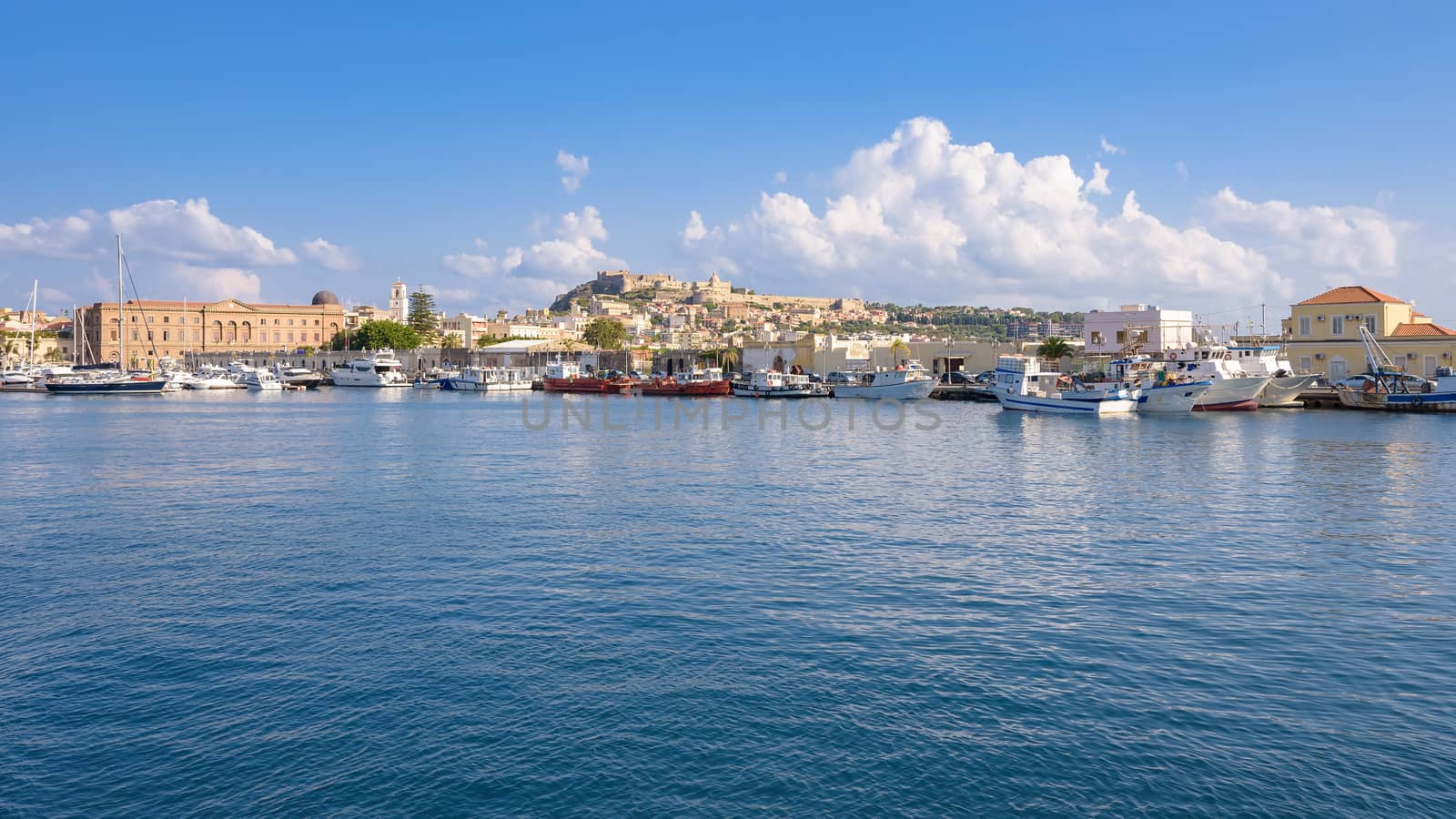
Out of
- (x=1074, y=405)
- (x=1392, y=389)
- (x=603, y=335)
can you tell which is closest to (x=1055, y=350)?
(x=1074, y=405)

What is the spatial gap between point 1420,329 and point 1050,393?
68.5 feet

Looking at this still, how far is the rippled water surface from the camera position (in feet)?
26.6

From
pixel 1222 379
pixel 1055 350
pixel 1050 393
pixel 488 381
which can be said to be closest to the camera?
pixel 1222 379

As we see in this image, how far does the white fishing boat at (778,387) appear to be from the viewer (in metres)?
76.4

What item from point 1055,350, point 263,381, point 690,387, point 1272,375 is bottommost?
point 690,387

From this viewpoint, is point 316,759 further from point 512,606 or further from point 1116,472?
point 1116,472

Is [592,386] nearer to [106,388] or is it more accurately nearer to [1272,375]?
[106,388]

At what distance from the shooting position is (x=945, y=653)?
1121 centimetres

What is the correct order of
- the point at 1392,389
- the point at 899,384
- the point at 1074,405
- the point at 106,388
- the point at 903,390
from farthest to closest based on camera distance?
the point at 106,388, the point at 899,384, the point at 903,390, the point at 1074,405, the point at 1392,389

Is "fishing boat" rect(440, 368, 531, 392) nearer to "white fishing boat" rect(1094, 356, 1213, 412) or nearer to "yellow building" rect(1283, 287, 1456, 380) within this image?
"white fishing boat" rect(1094, 356, 1213, 412)

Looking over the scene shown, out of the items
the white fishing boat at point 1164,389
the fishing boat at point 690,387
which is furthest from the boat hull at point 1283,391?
the fishing boat at point 690,387

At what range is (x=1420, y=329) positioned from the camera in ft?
184

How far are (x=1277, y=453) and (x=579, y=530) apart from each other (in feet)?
82.5

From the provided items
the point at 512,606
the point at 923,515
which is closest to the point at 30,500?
the point at 512,606
